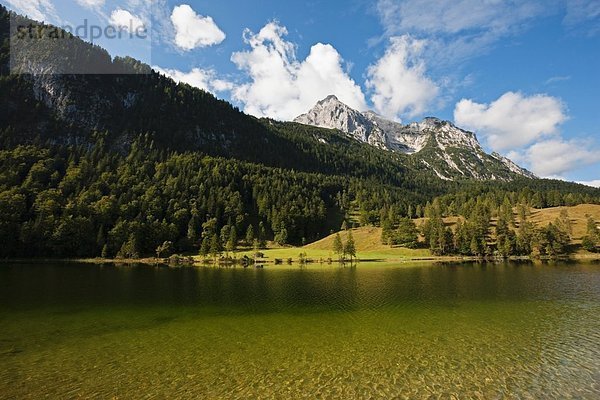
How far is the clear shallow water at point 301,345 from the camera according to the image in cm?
2141

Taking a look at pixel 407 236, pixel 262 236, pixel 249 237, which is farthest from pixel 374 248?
pixel 249 237

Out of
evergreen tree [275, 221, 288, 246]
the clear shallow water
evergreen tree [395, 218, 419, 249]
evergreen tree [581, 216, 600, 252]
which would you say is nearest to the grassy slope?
evergreen tree [581, 216, 600, 252]

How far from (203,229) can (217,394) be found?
6544 inches

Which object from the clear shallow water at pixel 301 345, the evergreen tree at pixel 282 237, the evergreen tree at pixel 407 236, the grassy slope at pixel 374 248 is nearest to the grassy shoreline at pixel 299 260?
the grassy slope at pixel 374 248

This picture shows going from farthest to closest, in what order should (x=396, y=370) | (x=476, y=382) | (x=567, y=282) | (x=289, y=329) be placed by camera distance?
(x=567, y=282) < (x=289, y=329) < (x=396, y=370) < (x=476, y=382)

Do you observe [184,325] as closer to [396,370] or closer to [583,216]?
[396,370]

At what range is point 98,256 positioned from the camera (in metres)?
149

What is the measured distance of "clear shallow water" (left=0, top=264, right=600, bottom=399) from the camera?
2141 centimetres

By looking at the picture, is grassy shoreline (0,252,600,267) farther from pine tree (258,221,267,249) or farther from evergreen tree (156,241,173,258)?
pine tree (258,221,267,249)

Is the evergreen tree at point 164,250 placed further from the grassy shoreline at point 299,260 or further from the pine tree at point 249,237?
the pine tree at point 249,237

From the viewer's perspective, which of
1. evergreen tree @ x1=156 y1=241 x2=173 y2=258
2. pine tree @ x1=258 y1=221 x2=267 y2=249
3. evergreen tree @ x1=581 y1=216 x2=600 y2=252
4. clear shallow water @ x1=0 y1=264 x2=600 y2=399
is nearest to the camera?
clear shallow water @ x1=0 y1=264 x2=600 y2=399

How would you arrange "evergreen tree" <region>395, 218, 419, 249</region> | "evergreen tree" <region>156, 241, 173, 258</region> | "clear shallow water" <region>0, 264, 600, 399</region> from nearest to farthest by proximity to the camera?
1. "clear shallow water" <region>0, 264, 600, 399</region>
2. "evergreen tree" <region>156, 241, 173, 258</region>
3. "evergreen tree" <region>395, 218, 419, 249</region>

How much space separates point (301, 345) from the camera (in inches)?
1206

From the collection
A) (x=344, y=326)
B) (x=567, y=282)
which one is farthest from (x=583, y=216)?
(x=344, y=326)
